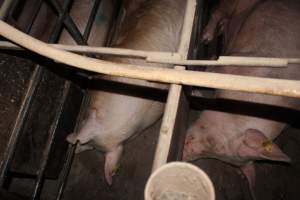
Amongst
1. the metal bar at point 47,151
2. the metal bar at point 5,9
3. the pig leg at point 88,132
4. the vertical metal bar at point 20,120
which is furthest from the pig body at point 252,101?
the metal bar at point 5,9

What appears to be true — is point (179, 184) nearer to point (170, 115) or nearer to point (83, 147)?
point (170, 115)

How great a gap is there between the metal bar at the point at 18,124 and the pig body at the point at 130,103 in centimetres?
46

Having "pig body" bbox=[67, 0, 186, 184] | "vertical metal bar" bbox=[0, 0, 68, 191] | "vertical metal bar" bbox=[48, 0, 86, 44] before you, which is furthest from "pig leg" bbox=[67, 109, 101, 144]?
"vertical metal bar" bbox=[48, 0, 86, 44]

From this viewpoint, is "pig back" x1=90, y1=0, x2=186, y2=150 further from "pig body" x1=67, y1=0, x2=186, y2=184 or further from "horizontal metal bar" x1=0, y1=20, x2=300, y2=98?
"horizontal metal bar" x1=0, y1=20, x2=300, y2=98

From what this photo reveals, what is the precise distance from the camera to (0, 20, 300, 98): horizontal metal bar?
2.90 feet

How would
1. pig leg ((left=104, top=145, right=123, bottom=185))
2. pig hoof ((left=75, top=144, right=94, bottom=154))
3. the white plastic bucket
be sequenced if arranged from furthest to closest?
1. pig hoof ((left=75, top=144, right=94, bottom=154))
2. pig leg ((left=104, top=145, right=123, bottom=185))
3. the white plastic bucket

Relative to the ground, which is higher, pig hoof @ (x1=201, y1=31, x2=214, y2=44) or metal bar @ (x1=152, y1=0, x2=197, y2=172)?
pig hoof @ (x1=201, y1=31, x2=214, y2=44)

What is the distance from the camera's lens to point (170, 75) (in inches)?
39.4

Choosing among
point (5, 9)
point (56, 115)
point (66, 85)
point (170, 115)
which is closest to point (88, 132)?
point (56, 115)

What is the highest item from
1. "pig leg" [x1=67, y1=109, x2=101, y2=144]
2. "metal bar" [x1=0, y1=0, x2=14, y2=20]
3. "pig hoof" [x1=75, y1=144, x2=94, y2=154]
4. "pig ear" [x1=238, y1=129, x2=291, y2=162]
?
"metal bar" [x1=0, y1=0, x2=14, y2=20]

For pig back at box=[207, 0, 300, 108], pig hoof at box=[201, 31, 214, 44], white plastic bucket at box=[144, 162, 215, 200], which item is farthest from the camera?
pig hoof at box=[201, 31, 214, 44]

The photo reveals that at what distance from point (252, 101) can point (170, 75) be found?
1.11 metres

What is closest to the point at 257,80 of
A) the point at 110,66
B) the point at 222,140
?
the point at 110,66

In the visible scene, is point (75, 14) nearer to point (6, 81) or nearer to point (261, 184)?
point (6, 81)
